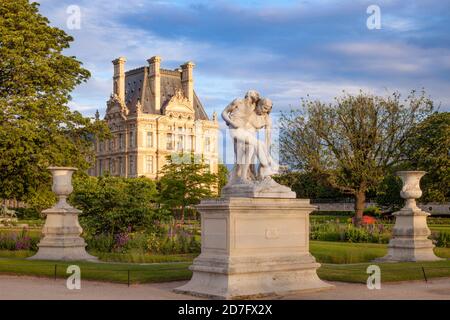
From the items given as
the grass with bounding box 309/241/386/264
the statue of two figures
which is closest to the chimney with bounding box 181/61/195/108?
the grass with bounding box 309/241/386/264

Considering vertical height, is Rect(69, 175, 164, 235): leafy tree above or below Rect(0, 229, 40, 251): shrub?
above

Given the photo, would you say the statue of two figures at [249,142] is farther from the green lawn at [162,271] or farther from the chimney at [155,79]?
the chimney at [155,79]

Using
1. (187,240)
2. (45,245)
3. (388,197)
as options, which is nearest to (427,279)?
(187,240)

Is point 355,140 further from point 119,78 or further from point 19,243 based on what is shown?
point 119,78

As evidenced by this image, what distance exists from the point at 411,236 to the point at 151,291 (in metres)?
9.70

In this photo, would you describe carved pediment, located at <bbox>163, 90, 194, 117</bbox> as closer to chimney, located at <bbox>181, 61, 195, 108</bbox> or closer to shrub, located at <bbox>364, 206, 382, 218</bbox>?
chimney, located at <bbox>181, 61, 195, 108</bbox>

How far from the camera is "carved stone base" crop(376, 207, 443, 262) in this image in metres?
A: 19.4

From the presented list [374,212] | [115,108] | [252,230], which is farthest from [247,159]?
[115,108]

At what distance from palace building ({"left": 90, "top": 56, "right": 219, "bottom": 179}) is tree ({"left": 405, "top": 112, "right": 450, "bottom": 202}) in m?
51.4

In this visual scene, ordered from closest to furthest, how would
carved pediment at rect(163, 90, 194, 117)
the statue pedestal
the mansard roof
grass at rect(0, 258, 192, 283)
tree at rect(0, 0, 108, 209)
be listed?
1. the statue pedestal
2. grass at rect(0, 258, 192, 283)
3. tree at rect(0, 0, 108, 209)
4. carved pediment at rect(163, 90, 194, 117)
5. the mansard roof

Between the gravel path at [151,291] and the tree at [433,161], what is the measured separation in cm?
3133

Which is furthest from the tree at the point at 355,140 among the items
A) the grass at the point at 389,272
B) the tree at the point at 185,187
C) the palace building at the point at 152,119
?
the palace building at the point at 152,119

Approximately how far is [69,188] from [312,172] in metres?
22.5
